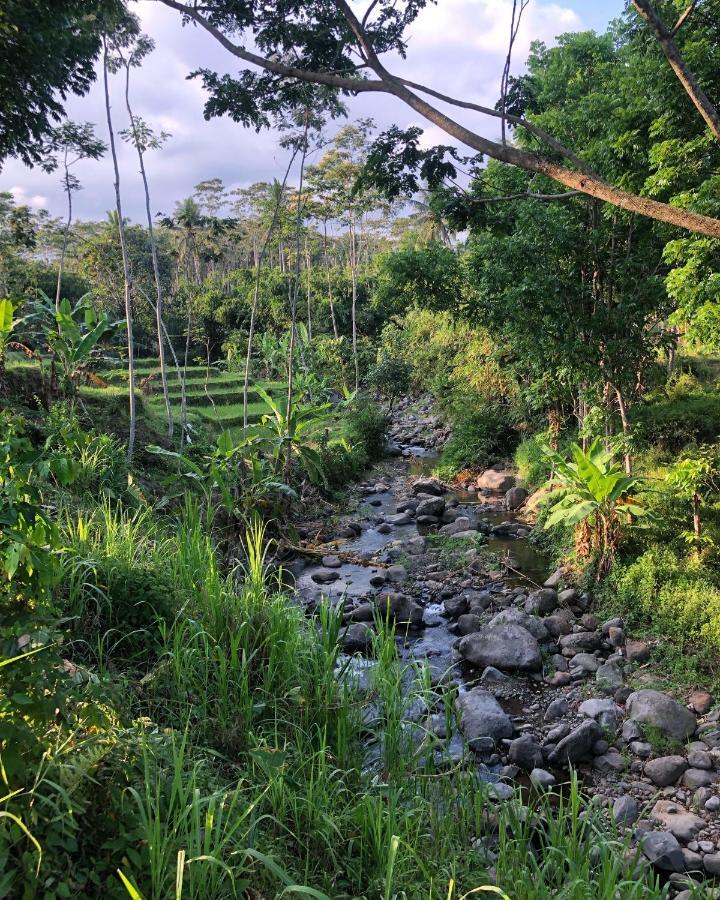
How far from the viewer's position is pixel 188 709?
10.5ft

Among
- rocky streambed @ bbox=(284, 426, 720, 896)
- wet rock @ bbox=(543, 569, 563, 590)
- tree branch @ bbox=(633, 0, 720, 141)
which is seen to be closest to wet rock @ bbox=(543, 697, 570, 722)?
rocky streambed @ bbox=(284, 426, 720, 896)

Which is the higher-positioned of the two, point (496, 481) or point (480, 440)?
point (480, 440)

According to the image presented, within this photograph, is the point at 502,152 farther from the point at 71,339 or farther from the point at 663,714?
the point at 71,339

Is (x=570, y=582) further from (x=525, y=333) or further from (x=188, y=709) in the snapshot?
(x=188, y=709)

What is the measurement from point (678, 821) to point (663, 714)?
99 cm

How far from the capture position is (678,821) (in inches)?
142

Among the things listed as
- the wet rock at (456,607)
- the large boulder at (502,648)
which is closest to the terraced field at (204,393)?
the wet rock at (456,607)

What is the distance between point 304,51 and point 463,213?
76.1 inches

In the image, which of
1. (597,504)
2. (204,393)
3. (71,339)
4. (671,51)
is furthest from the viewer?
(204,393)

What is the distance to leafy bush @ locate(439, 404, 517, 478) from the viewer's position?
12.6 meters

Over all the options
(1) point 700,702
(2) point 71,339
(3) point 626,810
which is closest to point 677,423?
(1) point 700,702

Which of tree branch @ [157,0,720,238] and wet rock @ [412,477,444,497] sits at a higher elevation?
tree branch @ [157,0,720,238]

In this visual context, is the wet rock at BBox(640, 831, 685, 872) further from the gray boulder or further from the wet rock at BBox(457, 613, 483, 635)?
the wet rock at BBox(457, 613, 483, 635)

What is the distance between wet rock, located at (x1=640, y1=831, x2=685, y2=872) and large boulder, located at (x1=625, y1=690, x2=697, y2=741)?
111cm
